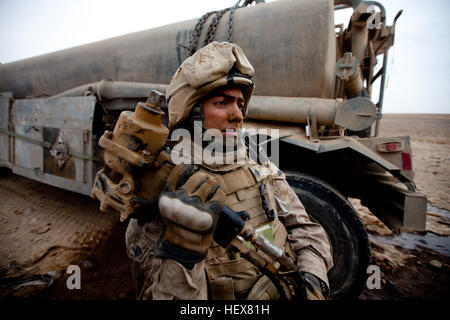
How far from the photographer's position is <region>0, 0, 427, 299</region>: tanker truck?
2021 millimetres

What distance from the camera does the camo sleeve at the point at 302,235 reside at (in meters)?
1.23

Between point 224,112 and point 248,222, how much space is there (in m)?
0.64

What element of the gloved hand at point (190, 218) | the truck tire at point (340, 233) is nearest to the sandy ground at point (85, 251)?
the truck tire at point (340, 233)

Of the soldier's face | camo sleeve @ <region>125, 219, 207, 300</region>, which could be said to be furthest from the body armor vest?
the soldier's face

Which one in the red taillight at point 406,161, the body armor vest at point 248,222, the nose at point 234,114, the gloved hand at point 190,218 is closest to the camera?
the gloved hand at point 190,218

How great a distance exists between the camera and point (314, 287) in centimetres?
111

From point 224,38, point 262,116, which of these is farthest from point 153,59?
point 262,116

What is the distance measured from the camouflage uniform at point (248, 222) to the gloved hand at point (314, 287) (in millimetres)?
23

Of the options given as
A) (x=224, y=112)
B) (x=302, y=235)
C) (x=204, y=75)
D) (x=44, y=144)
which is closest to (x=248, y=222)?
(x=302, y=235)

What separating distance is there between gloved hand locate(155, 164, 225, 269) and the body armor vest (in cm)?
34

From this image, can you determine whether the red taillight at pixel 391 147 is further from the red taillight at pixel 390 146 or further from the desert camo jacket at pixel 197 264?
the desert camo jacket at pixel 197 264

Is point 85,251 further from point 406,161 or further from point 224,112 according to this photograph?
point 406,161

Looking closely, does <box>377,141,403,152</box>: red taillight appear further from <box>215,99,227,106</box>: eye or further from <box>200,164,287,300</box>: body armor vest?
<box>215,99,227,106</box>: eye
